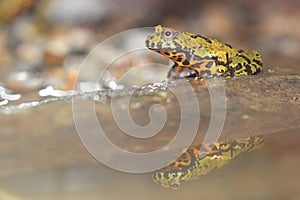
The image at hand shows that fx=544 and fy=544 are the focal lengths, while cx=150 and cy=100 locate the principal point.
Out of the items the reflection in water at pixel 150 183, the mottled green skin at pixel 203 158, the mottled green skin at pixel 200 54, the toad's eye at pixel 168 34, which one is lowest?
the reflection in water at pixel 150 183

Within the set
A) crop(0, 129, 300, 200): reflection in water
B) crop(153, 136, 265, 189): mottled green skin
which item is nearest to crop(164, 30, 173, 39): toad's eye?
crop(153, 136, 265, 189): mottled green skin

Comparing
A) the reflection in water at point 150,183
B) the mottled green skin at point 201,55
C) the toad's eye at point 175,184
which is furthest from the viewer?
the mottled green skin at point 201,55

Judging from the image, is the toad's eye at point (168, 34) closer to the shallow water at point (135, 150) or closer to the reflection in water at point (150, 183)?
the shallow water at point (135, 150)

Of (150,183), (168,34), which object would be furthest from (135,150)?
(168,34)

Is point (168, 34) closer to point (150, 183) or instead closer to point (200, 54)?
point (200, 54)

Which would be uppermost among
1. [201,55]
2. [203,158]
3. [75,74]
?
[75,74]

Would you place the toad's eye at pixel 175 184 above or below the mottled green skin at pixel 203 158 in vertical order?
below

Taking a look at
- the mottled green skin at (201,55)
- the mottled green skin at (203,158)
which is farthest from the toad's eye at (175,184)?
the mottled green skin at (201,55)
